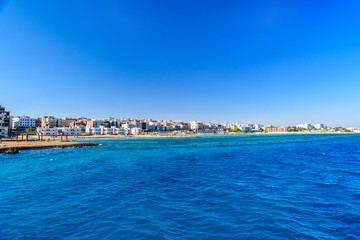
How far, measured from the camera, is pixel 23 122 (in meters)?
125

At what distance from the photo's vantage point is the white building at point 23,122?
123 metres

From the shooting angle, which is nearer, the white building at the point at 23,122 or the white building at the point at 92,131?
the white building at the point at 92,131

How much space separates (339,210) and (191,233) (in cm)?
685

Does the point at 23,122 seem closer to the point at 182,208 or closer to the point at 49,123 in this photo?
the point at 49,123

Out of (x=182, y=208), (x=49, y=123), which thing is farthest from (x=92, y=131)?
(x=182, y=208)

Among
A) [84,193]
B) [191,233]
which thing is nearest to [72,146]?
[84,193]

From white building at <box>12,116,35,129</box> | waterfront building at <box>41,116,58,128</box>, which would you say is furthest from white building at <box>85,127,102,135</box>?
white building at <box>12,116,35,129</box>

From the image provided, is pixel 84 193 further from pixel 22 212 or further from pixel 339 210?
pixel 339 210

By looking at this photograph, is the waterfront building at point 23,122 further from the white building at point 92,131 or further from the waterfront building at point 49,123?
the white building at point 92,131

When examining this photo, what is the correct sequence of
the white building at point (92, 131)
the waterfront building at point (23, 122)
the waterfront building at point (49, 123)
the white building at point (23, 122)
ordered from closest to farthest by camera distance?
the white building at point (92, 131), the waterfront building at point (23, 122), the white building at point (23, 122), the waterfront building at point (49, 123)

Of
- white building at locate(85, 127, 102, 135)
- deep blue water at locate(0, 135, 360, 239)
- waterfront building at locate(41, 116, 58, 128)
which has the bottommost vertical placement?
deep blue water at locate(0, 135, 360, 239)

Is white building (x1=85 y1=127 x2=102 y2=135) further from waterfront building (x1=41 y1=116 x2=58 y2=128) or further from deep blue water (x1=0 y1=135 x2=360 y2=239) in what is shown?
deep blue water (x1=0 y1=135 x2=360 y2=239)

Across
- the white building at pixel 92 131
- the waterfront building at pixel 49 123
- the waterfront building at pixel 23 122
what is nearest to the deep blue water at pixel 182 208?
the white building at pixel 92 131

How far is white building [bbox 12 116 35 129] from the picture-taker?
122812mm
